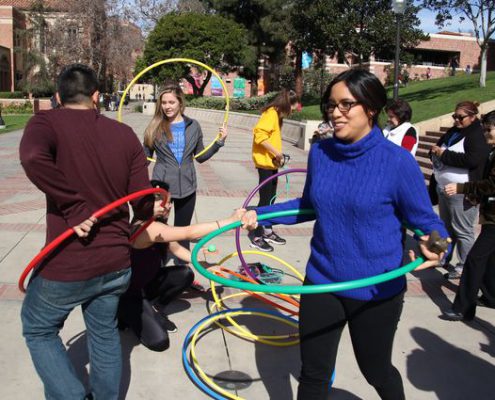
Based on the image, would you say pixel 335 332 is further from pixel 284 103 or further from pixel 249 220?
pixel 284 103

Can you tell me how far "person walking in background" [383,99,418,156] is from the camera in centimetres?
570

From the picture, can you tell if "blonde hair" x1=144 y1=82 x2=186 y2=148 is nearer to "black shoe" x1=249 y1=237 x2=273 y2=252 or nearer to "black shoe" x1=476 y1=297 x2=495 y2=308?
"black shoe" x1=249 y1=237 x2=273 y2=252

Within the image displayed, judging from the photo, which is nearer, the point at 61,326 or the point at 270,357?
the point at 61,326

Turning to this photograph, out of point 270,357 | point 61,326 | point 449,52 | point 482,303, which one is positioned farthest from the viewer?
point 449,52

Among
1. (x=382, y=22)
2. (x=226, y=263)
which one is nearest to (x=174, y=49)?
(x=382, y=22)

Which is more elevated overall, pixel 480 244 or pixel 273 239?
pixel 480 244

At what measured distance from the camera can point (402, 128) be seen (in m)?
5.79

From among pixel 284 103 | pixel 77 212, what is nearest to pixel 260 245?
pixel 284 103

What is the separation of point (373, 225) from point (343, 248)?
0.61ft

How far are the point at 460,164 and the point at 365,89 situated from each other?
327cm

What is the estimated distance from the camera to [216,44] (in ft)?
139

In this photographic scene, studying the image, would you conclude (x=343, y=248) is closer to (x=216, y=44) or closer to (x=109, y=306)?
(x=109, y=306)

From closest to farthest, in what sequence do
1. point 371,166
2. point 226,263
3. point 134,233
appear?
point 371,166
point 134,233
point 226,263

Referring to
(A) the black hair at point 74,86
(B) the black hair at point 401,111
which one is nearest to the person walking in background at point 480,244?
(B) the black hair at point 401,111
